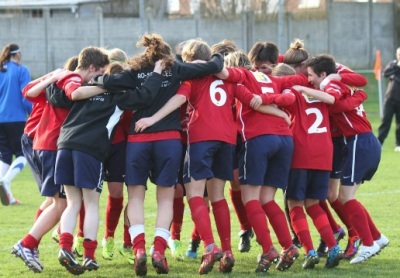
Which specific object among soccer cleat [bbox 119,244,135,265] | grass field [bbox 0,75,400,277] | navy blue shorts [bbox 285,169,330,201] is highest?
navy blue shorts [bbox 285,169,330,201]

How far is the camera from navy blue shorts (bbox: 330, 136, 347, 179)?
8.21 metres

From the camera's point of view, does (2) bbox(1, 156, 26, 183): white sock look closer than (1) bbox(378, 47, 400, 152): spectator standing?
Yes

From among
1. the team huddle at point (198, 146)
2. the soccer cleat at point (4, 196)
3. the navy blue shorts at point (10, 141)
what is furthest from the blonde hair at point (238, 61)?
the navy blue shorts at point (10, 141)

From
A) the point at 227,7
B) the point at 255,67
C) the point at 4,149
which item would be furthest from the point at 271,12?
the point at 255,67

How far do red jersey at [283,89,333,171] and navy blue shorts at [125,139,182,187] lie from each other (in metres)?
1.07

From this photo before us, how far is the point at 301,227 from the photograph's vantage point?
298 inches

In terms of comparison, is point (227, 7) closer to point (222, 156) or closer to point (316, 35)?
point (316, 35)

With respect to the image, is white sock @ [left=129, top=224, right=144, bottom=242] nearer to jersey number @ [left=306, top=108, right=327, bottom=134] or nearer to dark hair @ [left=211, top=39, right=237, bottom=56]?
jersey number @ [left=306, top=108, right=327, bottom=134]

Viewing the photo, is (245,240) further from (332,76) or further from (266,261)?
(332,76)

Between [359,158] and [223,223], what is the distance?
137 cm

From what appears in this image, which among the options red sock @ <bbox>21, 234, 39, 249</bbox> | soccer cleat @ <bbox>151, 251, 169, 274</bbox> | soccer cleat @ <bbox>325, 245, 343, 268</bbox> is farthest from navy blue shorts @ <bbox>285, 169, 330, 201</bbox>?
red sock @ <bbox>21, 234, 39, 249</bbox>

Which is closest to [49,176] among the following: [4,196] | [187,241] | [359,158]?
[187,241]

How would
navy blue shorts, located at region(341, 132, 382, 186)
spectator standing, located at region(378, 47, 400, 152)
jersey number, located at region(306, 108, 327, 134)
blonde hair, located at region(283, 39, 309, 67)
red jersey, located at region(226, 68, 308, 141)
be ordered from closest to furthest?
1. red jersey, located at region(226, 68, 308, 141)
2. jersey number, located at region(306, 108, 327, 134)
3. navy blue shorts, located at region(341, 132, 382, 186)
4. blonde hair, located at region(283, 39, 309, 67)
5. spectator standing, located at region(378, 47, 400, 152)

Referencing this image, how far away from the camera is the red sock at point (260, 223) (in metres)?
7.34
